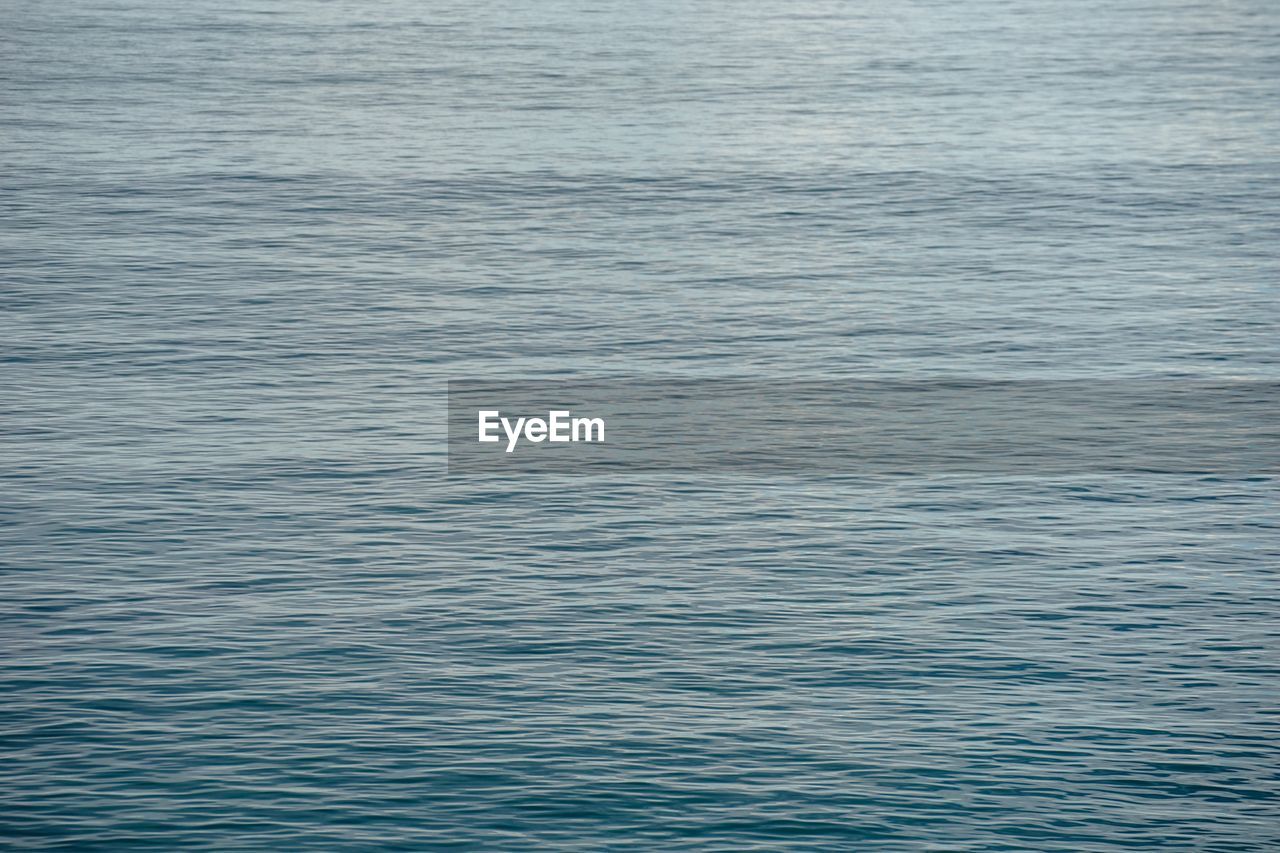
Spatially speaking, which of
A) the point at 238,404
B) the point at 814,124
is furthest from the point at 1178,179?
the point at 238,404

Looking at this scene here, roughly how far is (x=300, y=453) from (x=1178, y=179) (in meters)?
91.2

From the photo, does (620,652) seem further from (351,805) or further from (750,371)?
(750,371)

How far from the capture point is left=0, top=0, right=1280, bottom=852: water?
6869cm
